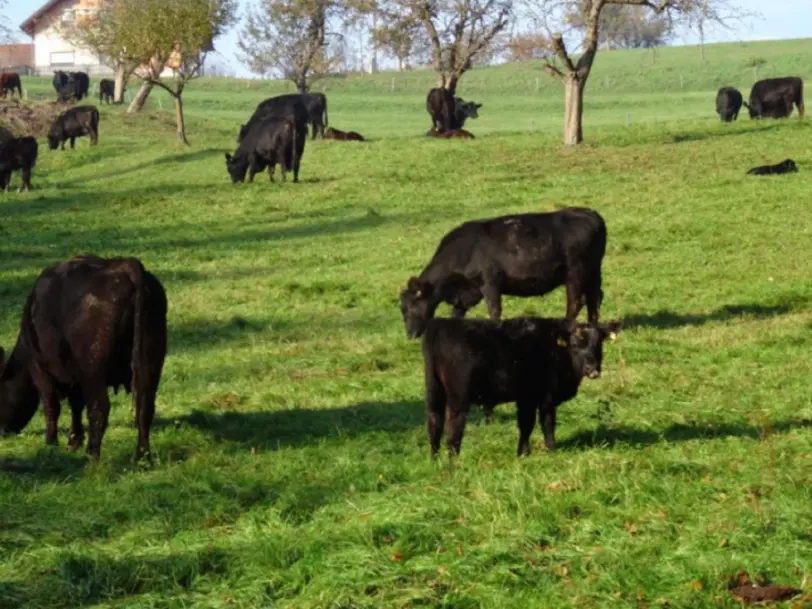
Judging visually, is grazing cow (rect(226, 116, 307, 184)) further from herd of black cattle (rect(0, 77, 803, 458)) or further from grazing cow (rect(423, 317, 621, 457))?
grazing cow (rect(423, 317, 621, 457))

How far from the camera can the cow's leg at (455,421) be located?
9.62m

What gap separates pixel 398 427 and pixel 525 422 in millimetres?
1951

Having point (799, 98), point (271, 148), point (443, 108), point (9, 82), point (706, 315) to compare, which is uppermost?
point (9, 82)

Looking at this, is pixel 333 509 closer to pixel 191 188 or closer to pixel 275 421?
pixel 275 421

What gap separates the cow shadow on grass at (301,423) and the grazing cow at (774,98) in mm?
36144

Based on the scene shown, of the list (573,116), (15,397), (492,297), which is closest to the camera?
(15,397)

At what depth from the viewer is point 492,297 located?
1539cm

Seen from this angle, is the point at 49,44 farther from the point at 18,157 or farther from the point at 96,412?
the point at 96,412

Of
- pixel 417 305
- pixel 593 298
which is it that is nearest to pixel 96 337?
pixel 417 305

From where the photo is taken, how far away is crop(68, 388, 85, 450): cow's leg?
36.5ft

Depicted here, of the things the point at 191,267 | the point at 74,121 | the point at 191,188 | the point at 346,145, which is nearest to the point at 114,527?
the point at 191,267

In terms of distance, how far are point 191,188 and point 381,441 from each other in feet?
77.7

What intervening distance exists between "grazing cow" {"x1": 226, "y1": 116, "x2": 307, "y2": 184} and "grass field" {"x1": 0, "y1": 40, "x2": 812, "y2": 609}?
1255mm

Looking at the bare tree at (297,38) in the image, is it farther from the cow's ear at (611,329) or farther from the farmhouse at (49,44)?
the cow's ear at (611,329)
